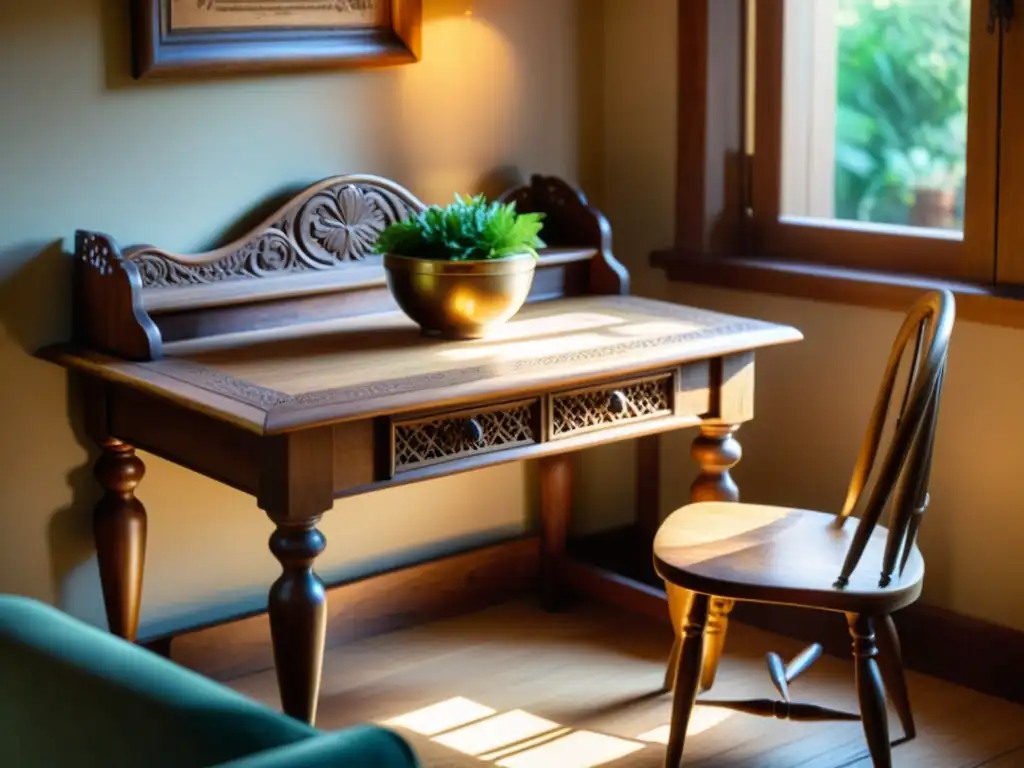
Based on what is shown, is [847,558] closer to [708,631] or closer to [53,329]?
[708,631]

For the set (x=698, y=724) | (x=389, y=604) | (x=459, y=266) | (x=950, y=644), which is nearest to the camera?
(x=459, y=266)

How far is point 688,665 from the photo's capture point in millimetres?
2557

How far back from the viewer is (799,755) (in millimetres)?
2750

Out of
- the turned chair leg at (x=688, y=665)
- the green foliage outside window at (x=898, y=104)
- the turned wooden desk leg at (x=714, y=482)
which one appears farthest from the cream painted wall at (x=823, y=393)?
Answer: the turned chair leg at (x=688, y=665)

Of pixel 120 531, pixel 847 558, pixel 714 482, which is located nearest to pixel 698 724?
pixel 714 482

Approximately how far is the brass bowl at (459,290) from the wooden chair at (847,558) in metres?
0.48

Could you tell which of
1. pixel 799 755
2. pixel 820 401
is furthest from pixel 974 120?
pixel 799 755

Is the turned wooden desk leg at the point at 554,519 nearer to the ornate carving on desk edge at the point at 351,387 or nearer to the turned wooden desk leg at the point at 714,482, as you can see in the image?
the turned wooden desk leg at the point at 714,482

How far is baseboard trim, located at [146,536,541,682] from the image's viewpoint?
3.03 m

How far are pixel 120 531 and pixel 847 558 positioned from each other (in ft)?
4.14

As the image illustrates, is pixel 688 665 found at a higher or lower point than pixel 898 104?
lower

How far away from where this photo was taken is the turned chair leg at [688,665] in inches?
101

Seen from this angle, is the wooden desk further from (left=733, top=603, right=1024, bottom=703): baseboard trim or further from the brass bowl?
(left=733, top=603, right=1024, bottom=703): baseboard trim

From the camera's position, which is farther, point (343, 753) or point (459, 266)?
point (459, 266)
